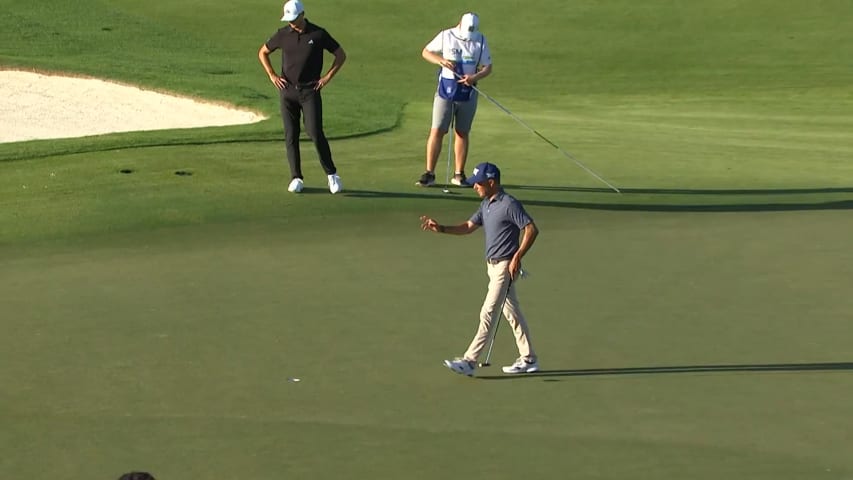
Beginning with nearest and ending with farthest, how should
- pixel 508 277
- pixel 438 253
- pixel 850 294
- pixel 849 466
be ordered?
1. pixel 849 466
2. pixel 508 277
3. pixel 850 294
4. pixel 438 253

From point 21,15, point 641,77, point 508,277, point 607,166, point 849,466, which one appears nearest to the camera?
point 849,466

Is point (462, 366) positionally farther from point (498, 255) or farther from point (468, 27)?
point (468, 27)

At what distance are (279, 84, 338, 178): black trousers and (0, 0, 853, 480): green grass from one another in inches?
22.4

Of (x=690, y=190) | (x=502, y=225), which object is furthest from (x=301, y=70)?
(x=502, y=225)

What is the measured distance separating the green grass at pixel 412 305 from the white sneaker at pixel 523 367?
0.10 metres

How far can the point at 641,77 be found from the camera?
119 feet

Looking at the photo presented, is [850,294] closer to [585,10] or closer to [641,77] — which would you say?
[641,77]

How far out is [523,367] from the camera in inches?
462

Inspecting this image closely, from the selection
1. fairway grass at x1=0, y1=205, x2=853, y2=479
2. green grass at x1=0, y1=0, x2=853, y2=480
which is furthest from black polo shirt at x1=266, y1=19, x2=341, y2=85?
fairway grass at x1=0, y1=205, x2=853, y2=479

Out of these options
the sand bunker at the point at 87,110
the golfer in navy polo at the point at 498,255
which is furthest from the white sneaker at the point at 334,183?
the sand bunker at the point at 87,110

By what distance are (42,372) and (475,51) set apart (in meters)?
8.38

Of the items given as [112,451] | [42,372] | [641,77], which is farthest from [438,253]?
[641,77]

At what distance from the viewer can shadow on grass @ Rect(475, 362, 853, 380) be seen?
11766mm

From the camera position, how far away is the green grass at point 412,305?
1016cm
